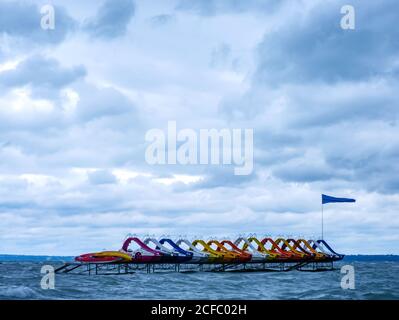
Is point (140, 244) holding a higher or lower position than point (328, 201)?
lower

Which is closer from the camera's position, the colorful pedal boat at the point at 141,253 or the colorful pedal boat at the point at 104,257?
the colorful pedal boat at the point at 104,257

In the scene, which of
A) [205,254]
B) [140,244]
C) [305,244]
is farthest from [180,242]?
[305,244]

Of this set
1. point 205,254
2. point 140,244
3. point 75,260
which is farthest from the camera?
point 205,254

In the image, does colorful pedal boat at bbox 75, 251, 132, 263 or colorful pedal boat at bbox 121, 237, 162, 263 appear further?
colorful pedal boat at bbox 121, 237, 162, 263

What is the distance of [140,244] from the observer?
263 ft

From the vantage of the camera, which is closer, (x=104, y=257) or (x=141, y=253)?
(x=104, y=257)
